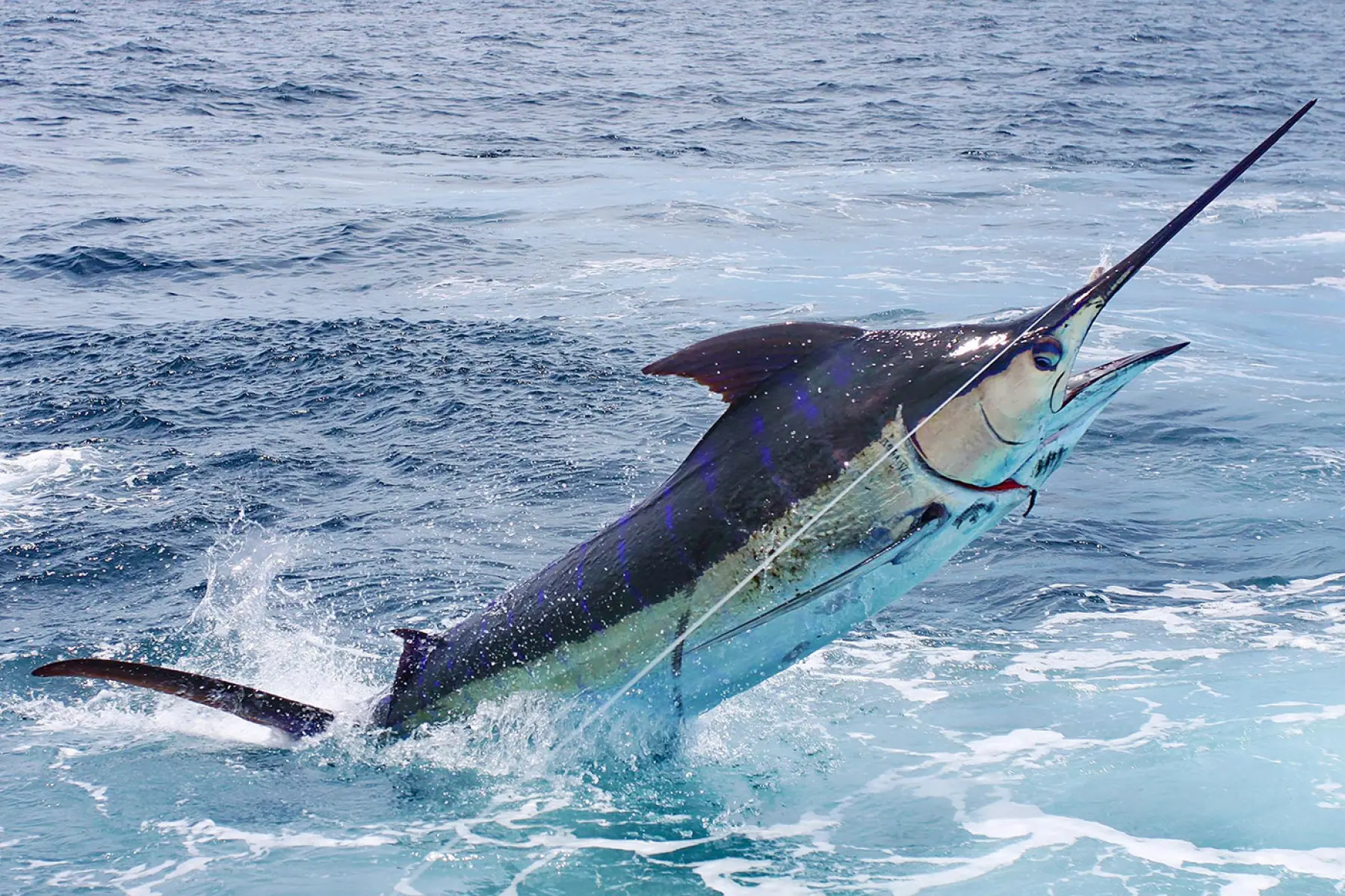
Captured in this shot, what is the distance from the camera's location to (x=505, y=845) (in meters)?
5.96

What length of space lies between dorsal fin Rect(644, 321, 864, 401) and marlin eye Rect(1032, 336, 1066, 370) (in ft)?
2.87

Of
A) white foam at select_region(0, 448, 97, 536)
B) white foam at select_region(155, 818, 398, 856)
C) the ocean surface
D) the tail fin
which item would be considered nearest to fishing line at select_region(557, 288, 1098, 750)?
the ocean surface

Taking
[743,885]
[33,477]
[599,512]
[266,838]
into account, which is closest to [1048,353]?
[743,885]

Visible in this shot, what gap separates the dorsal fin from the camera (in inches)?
204

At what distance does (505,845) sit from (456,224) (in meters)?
16.7

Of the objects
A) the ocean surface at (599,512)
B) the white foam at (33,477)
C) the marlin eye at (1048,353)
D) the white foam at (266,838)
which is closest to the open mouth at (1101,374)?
the marlin eye at (1048,353)

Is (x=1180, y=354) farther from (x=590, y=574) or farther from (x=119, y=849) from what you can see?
(x=119, y=849)

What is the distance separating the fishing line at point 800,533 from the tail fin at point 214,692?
164cm

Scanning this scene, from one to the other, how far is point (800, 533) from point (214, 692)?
303 centimetres

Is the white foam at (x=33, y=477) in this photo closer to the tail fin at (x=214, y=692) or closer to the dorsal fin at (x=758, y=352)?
the tail fin at (x=214, y=692)

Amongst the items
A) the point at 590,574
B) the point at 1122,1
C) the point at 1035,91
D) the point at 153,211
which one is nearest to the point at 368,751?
the point at 590,574

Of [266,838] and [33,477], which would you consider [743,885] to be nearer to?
[266,838]

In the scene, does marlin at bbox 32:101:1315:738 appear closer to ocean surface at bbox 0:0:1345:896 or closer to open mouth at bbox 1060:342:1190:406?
open mouth at bbox 1060:342:1190:406

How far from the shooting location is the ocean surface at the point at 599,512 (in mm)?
6037
